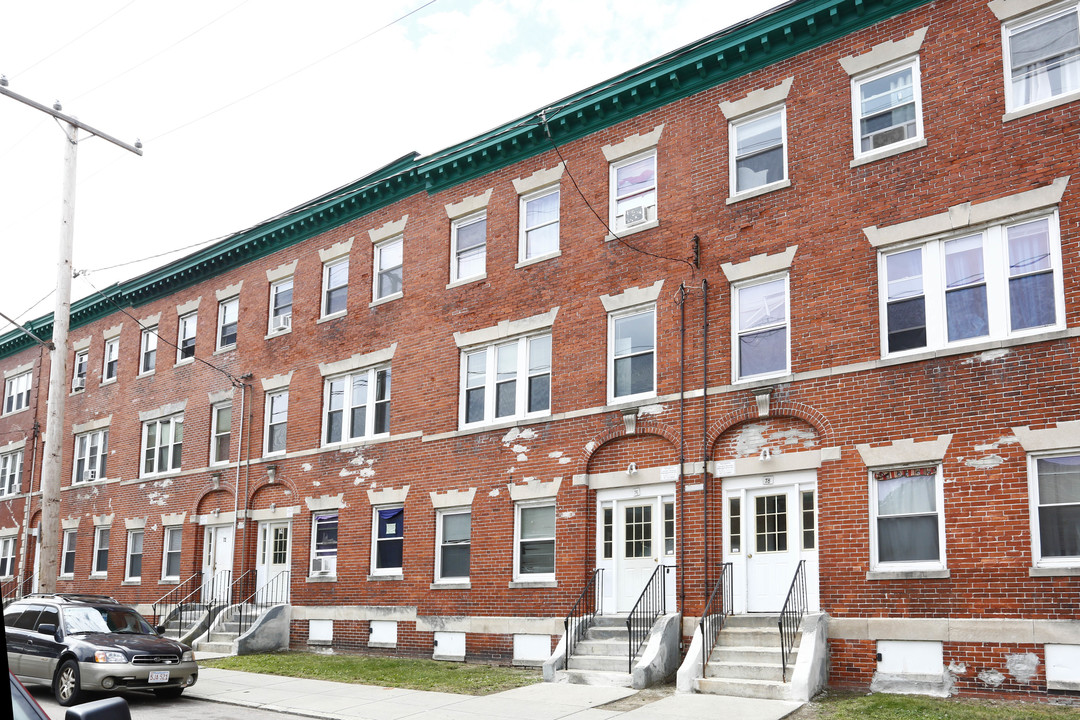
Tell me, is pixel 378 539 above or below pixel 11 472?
below

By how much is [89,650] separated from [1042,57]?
17614mm

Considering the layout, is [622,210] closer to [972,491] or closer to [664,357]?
[664,357]

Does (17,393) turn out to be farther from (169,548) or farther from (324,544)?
(324,544)

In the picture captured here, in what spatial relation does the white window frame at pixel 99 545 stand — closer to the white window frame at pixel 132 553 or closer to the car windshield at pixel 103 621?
the white window frame at pixel 132 553

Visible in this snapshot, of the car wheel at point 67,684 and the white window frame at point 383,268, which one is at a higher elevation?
the white window frame at point 383,268

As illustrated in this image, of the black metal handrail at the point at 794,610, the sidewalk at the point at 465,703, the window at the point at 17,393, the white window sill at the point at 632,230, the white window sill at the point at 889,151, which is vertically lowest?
the sidewalk at the point at 465,703

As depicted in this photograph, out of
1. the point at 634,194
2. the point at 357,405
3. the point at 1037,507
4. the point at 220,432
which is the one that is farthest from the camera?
the point at 220,432

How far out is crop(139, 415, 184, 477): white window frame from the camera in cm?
3052

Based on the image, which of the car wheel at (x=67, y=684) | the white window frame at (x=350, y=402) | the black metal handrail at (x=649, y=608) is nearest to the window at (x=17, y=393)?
the white window frame at (x=350, y=402)

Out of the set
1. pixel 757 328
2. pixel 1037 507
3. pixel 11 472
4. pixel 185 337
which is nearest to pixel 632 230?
pixel 757 328

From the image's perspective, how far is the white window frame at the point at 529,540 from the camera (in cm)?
2005

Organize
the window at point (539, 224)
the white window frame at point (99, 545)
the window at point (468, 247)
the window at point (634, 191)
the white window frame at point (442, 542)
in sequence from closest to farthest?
the window at point (634, 191)
the window at point (539, 224)
the white window frame at point (442, 542)
the window at point (468, 247)
the white window frame at point (99, 545)

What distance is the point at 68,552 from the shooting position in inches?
1346

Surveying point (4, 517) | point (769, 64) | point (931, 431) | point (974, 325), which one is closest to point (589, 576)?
point (931, 431)
